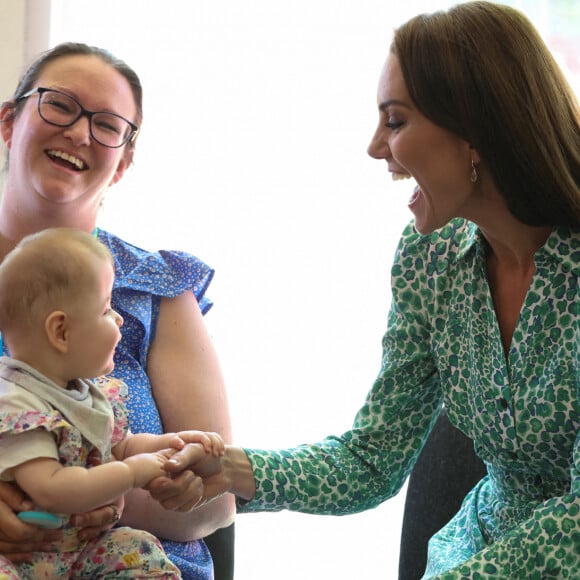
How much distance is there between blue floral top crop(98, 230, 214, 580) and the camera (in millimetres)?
2016

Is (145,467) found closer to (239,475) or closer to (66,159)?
(239,475)

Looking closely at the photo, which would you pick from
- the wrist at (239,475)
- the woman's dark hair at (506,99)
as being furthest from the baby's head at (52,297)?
the woman's dark hair at (506,99)

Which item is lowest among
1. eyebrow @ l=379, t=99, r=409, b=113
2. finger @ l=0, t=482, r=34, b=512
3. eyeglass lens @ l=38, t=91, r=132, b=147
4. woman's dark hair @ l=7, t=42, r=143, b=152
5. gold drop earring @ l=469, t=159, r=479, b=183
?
finger @ l=0, t=482, r=34, b=512

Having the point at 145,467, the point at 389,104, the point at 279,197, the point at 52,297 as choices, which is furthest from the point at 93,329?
the point at 279,197

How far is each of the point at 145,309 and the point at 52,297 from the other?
0.63m

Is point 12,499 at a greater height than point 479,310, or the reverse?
point 479,310

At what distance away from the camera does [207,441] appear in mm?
1737

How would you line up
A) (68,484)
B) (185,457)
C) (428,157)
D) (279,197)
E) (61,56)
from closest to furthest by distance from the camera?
1. (68,484)
2. (185,457)
3. (428,157)
4. (61,56)
5. (279,197)

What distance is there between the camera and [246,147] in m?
3.11

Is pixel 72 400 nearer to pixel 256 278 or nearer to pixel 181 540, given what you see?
pixel 181 540

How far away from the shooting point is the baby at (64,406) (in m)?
1.46

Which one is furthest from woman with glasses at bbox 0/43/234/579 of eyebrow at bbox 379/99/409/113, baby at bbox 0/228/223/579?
eyebrow at bbox 379/99/409/113

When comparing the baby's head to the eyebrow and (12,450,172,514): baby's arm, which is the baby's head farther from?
the eyebrow

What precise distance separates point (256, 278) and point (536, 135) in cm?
153
